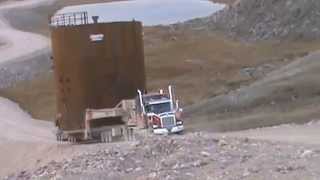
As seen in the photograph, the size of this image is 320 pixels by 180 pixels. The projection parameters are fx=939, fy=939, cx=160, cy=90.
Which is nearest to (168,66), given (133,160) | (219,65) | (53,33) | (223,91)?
(219,65)

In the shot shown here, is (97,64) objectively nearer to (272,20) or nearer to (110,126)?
(110,126)

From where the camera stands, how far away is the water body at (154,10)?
10900 cm

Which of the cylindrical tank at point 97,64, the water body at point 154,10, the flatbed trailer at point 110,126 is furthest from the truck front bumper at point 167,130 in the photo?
the water body at point 154,10

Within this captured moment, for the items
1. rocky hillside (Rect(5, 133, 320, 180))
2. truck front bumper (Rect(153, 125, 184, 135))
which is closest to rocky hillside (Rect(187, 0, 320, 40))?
truck front bumper (Rect(153, 125, 184, 135))

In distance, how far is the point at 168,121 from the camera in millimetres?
33906

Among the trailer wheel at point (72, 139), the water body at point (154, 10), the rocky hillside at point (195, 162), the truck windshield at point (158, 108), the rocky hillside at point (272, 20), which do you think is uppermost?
the water body at point (154, 10)

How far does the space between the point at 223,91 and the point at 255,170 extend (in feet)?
125

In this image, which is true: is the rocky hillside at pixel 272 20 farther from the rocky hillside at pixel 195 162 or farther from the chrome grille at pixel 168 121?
the rocky hillside at pixel 195 162

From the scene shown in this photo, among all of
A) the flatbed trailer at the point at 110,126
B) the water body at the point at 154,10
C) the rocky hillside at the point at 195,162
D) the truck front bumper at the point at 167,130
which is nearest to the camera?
the rocky hillside at the point at 195,162

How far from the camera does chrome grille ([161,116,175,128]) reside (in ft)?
111

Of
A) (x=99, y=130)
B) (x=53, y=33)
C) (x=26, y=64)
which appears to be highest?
(x=26, y=64)

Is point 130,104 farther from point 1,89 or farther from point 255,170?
point 1,89

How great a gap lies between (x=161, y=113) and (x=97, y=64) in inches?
209

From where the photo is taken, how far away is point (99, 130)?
123 feet
